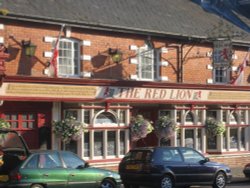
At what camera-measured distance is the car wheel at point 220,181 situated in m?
20.8

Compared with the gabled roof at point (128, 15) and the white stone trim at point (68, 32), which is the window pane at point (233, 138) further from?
the white stone trim at point (68, 32)

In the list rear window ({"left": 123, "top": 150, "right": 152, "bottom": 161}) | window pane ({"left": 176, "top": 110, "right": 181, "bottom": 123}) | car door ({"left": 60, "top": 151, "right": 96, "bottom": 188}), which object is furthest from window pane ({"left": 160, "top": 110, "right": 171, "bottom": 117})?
car door ({"left": 60, "top": 151, "right": 96, "bottom": 188})

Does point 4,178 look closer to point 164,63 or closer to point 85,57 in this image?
point 85,57

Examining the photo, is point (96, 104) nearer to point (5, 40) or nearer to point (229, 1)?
point (5, 40)

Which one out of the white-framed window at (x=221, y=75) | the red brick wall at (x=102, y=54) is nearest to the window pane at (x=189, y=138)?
the red brick wall at (x=102, y=54)

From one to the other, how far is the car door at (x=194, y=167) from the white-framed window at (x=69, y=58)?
5.97 meters

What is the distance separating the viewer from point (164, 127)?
2547cm

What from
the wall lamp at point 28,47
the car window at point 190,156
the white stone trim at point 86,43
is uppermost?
the white stone trim at point 86,43

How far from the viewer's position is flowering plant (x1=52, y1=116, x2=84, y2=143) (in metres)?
22.3

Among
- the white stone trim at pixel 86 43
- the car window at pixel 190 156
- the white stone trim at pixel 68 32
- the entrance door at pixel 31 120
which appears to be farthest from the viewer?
the white stone trim at pixel 86 43

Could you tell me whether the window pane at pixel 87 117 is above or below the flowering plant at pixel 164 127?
above

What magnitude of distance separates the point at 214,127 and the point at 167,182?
8.63 m

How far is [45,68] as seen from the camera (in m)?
22.6

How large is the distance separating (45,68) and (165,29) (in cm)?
635
